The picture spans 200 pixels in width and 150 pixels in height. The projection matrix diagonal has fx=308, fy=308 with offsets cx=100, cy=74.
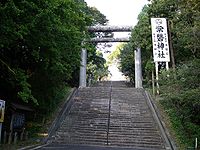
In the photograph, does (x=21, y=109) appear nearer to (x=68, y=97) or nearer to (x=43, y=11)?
(x=43, y=11)

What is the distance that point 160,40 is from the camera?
2288cm

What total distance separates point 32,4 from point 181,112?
9.61 metres

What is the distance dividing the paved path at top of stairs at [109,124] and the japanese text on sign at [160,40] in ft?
11.6

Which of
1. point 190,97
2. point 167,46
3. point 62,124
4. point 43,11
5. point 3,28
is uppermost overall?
point 167,46

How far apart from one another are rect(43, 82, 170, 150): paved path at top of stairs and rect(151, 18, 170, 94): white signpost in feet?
11.5

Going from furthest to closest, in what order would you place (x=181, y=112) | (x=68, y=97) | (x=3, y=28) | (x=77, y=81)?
(x=77, y=81)
(x=68, y=97)
(x=181, y=112)
(x=3, y=28)

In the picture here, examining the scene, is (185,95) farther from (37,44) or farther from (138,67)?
(138,67)

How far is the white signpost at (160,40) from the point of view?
22.8 metres

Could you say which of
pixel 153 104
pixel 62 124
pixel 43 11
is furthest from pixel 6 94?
pixel 153 104

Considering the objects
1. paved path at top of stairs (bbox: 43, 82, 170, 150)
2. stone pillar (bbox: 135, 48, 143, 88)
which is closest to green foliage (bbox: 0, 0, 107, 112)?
paved path at top of stairs (bbox: 43, 82, 170, 150)

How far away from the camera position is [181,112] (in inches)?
628

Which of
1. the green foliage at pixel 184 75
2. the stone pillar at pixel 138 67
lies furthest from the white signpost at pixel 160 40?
the stone pillar at pixel 138 67

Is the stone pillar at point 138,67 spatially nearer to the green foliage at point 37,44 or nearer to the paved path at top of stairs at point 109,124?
the paved path at top of stairs at point 109,124

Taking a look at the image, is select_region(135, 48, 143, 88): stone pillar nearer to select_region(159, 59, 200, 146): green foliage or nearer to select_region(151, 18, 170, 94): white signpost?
select_region(151, 18, 170, 94): white signpost
